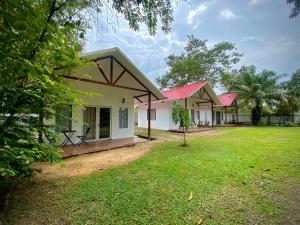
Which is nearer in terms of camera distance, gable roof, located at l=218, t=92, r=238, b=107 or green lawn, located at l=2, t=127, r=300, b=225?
green lawn, located at l=2, t=127, r=300, b=225

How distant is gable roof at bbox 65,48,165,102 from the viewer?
8789 mm

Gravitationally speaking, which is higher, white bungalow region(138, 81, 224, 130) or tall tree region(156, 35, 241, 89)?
tall tree region(156, 35, 241, 89)

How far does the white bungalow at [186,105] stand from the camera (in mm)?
18000

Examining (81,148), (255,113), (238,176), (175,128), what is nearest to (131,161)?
(81,148)

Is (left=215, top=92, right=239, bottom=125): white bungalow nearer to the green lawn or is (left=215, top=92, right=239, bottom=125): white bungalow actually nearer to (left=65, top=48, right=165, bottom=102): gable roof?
(left=65, top=48, right=165, bottom=102): gable roof

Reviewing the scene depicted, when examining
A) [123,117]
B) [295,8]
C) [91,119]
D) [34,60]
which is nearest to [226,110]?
[123,117]

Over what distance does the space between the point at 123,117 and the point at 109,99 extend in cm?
157

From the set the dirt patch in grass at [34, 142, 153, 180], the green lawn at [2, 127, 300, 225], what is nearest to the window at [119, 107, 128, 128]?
the dirt patch in grass at [34, 142, 153, 180]

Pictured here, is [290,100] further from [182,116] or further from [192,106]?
[182,116]

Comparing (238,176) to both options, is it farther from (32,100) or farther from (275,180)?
(32,100)

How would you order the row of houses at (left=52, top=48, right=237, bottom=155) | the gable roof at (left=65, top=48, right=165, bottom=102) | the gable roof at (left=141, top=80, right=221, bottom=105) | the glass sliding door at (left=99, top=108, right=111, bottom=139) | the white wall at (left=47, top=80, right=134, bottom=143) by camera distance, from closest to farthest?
1. the gable roof at (left=65, top=48, right=165, bottom=102)
2. the row of houses at (left=52, top=48, right=237, bottom=155)
3. the white wall at (left=47, top=80, right=134, bottom=143)
4. the glass sliding door at (left=99, top=108, right=111, bottom=139)
5. the gable roof at (left=141, top=80, right=221, bottom=105)

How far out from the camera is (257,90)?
885 inches

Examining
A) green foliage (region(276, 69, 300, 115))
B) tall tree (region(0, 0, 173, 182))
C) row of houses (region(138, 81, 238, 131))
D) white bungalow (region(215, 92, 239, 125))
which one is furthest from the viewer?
white bungalow (region(215, 92, 239, 125))

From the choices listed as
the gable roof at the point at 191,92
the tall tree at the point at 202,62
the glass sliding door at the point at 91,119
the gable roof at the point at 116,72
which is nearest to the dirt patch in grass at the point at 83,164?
the glass sliding door at the point at 91,119
